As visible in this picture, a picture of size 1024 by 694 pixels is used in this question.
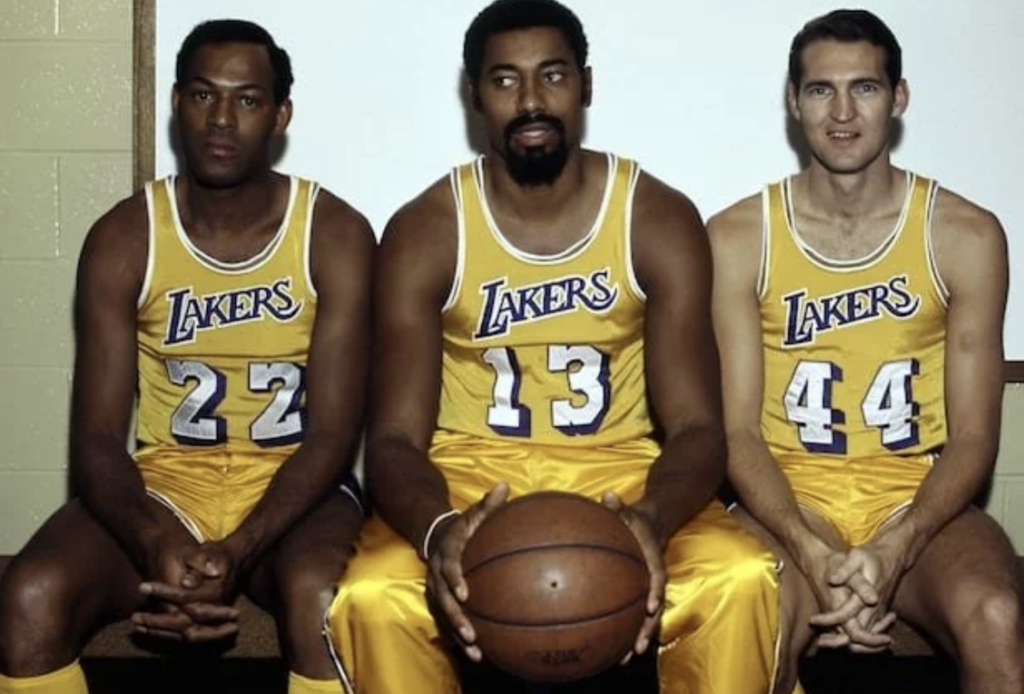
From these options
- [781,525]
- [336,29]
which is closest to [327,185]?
[336,29]

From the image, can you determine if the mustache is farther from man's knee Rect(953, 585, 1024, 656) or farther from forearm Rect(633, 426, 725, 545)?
man's knee Rect(953, 585, 1024, 656)

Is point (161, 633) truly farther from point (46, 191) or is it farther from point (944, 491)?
point (944, 491)

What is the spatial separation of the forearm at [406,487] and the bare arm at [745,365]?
1.97ft

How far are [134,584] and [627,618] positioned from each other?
3.41 feet

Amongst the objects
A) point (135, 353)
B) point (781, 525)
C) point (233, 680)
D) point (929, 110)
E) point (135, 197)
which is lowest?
point (233, 680)

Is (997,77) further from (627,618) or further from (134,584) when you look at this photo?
(134,584)

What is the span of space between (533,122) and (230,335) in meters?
0.76

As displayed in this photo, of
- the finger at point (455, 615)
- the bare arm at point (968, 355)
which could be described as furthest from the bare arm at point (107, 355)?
the bare arm at point (968, 355)

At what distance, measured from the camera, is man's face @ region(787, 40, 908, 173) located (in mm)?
3359

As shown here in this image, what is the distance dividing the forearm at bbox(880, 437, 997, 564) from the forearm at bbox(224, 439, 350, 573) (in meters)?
1.06

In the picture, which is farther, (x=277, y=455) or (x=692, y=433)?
(x=277, y=455)

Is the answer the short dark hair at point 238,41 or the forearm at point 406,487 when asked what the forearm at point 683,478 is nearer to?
the forearm at point 406,487

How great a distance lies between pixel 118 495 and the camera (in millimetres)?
3201

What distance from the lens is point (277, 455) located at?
3.44 meters
